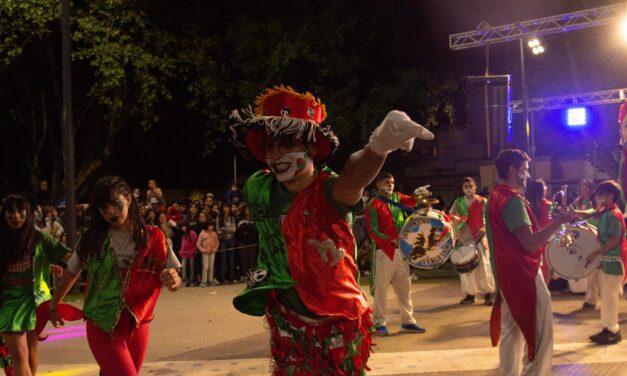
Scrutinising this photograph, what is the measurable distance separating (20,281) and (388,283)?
4.80 meters

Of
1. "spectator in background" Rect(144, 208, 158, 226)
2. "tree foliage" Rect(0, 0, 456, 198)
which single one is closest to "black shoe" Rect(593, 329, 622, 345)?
"spectator in background" Rect(144, 208, 158, 226)

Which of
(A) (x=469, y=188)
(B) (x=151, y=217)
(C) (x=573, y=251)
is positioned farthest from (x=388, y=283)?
(B) (x=151, y=217)

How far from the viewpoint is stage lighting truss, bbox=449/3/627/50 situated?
16355 millimetres

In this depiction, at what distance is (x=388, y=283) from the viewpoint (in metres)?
9.41

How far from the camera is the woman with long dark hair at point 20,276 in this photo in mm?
5793

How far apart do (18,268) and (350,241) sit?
3449mm

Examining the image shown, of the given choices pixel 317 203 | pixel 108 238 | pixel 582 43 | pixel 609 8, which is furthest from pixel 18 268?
pixel 582 43

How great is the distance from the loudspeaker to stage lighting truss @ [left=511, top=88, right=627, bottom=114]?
814cm

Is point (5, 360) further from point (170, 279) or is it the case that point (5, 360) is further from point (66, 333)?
point (66, 333)

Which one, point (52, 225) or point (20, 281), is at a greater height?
point (20, 281)

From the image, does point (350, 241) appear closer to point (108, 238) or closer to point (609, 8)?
point (108, 238)

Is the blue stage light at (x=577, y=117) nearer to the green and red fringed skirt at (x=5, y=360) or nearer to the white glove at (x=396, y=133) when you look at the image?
the green and red fringed skirt at (x=5, y=360)

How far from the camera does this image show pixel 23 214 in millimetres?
5918

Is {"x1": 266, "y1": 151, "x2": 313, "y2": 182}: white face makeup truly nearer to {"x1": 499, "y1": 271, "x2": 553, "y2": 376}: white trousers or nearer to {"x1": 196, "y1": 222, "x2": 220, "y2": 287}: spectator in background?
{"x1": 499, "y1": 271, "x2": 553, "y2": 376}: white trousers
